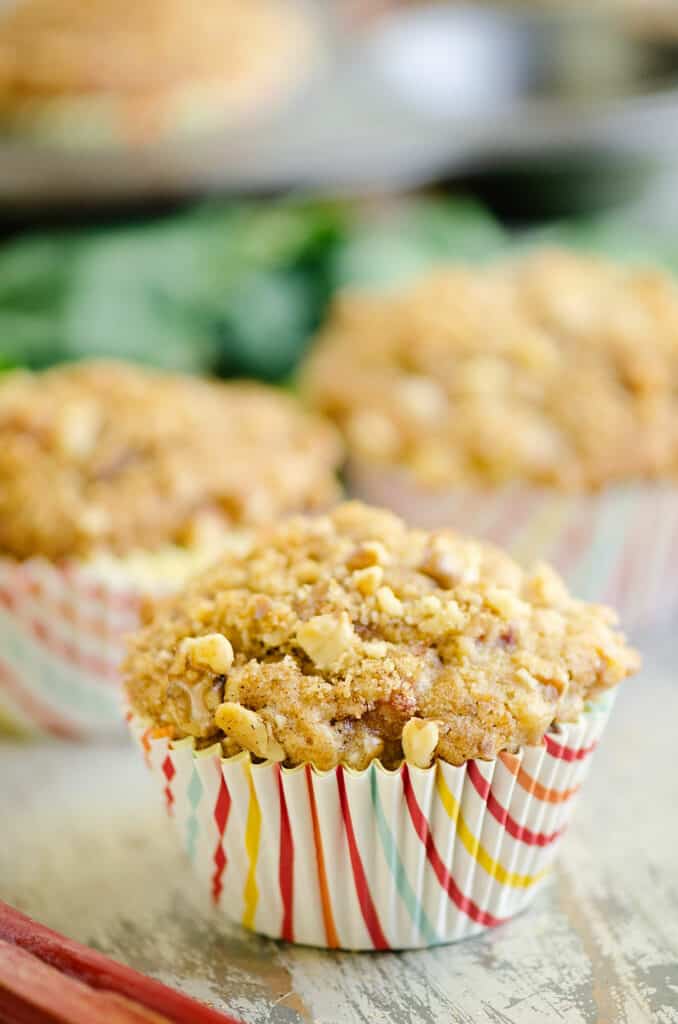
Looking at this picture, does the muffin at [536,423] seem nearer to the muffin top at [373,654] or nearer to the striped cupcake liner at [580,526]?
the striped cupcake liner at [580,526]

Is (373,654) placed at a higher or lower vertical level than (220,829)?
higher

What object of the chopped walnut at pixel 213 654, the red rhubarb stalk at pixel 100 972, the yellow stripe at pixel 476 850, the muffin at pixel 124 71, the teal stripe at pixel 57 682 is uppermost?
the muffin at pixel 124 71

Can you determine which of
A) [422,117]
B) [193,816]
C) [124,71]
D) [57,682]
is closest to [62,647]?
[57,682]

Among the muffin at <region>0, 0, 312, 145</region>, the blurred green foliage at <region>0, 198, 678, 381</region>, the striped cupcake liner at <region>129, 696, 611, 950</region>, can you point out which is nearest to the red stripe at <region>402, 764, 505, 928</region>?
the striped cupcake liner at <region>129, 696, 611, 950</region>

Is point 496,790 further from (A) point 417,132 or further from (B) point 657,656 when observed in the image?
(A) point 417,132

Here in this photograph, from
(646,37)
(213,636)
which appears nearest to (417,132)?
(646,37)

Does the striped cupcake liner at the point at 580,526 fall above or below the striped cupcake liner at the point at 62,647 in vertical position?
above

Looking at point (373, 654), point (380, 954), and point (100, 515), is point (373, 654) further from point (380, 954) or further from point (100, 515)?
point (100, 515)

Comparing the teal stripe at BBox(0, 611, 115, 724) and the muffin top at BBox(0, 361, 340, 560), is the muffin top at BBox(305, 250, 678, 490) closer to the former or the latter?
the muffin top at BBox(0, 361, 340, 560)

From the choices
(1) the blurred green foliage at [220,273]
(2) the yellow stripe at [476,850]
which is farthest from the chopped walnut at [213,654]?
(1) the blurred green foliage at [220,273]
